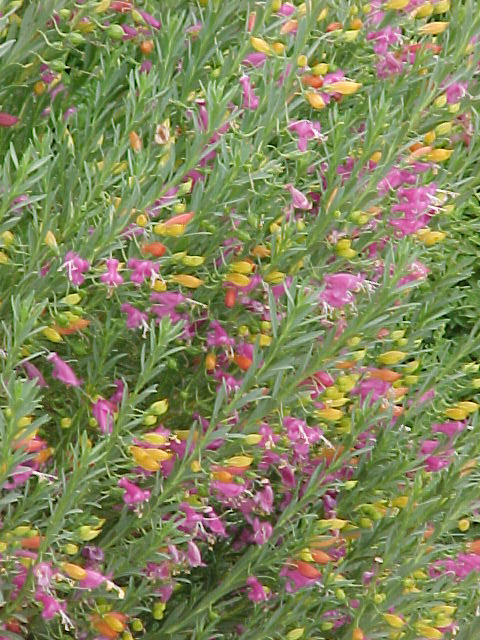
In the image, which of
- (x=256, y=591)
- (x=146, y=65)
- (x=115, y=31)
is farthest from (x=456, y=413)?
(x=115, y=31)

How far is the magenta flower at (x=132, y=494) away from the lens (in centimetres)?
235

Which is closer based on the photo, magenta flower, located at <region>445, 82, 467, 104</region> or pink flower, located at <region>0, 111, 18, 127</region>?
pink flower, located at <region>0, 111, 18, 127</region>

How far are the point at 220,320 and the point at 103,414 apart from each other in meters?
0.40

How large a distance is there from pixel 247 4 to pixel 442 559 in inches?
60.0

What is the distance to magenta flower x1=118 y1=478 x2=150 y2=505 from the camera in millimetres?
2354

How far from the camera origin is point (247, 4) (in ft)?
8.86

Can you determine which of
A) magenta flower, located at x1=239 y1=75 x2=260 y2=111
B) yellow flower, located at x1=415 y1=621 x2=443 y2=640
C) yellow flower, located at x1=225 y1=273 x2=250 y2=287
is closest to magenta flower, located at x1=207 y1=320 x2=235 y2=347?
yellow flower, located at x1=225 y1=273 x2=250 y2=287

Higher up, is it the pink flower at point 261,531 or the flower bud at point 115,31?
the flower bud at point 115,31

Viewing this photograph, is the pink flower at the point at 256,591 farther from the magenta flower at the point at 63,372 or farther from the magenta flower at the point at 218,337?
the magenta flower at the point at 63,372

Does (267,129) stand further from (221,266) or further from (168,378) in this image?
(168,378)

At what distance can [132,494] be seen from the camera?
2.36 metres

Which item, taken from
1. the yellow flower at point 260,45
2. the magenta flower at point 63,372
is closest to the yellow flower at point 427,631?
the magenta flower at point 63,372

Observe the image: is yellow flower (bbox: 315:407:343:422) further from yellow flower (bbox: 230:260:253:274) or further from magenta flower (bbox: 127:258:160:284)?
magenta flower (bbox: 127:258:160:284)

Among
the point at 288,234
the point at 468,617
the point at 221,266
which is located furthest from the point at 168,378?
the point at 468,617
